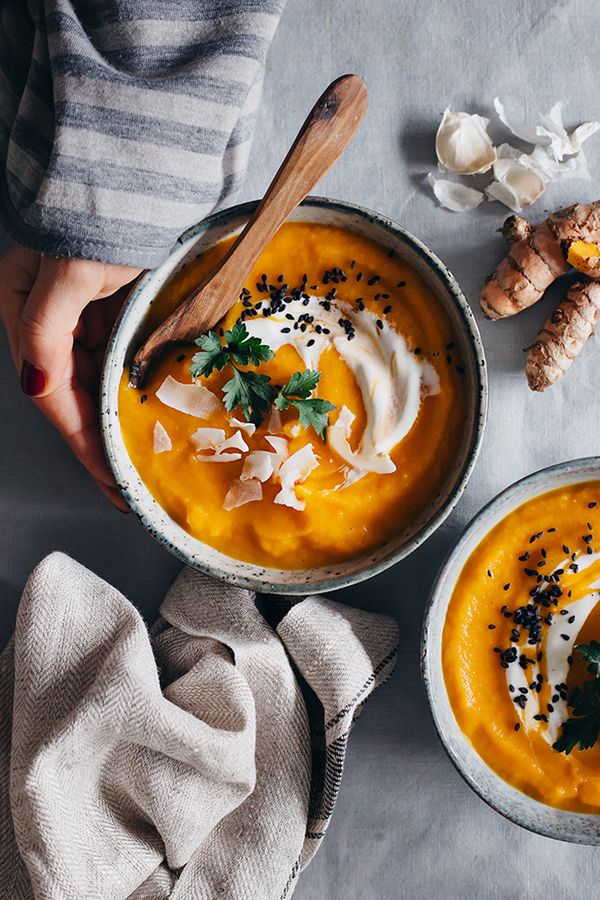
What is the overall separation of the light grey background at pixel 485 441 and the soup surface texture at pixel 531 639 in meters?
0.17

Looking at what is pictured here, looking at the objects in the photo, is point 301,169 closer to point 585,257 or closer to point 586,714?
point 585,257

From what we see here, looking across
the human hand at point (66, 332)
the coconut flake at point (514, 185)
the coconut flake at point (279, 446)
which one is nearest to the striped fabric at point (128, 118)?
the human hand at point (66, 332)

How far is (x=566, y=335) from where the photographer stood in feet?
5.60

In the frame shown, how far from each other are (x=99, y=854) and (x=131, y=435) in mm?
796

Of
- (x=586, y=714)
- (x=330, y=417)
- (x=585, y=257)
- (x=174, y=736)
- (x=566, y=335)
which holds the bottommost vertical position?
(x=174, y=736)

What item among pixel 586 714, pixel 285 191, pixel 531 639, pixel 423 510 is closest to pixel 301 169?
pixel 285 191

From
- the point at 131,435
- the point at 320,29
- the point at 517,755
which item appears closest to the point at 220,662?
the point at 131,435

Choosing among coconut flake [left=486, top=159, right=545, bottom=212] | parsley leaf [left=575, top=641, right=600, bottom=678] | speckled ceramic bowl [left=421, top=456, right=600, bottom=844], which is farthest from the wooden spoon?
parsley leaf [left=575, top=641, right=600, bottom=678]

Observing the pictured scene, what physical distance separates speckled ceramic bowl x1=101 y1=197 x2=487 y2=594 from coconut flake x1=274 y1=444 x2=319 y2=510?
153 millimetres

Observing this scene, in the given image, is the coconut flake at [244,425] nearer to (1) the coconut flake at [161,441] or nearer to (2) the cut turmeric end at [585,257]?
(1) the coconut flake at [161,441]

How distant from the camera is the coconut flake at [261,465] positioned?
1.55 m

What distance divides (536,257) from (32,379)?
0.98 m

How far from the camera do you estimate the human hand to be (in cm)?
153

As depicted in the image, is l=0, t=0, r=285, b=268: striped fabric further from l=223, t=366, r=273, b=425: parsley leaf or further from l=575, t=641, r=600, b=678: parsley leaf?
l=575, t=641, r=600, b=678: parsley leaf
